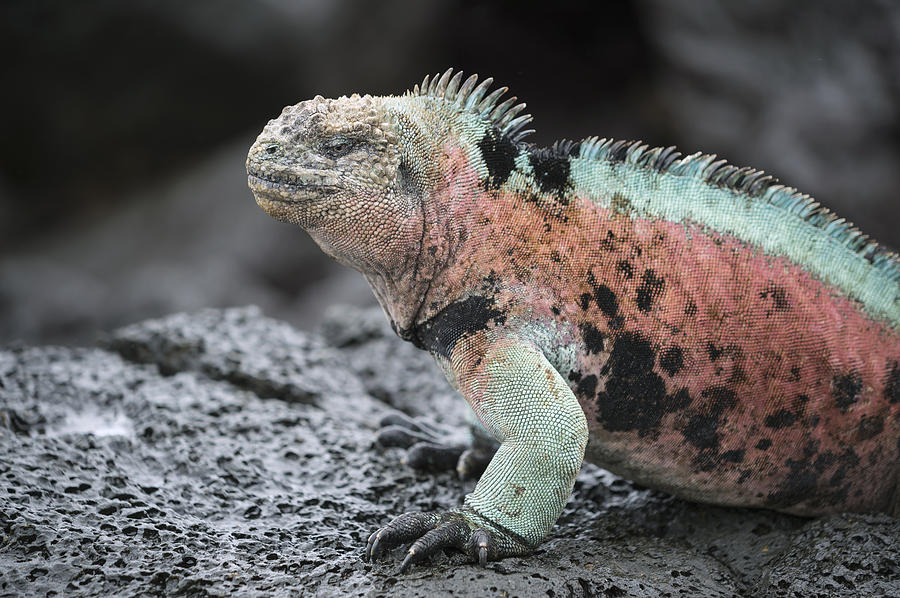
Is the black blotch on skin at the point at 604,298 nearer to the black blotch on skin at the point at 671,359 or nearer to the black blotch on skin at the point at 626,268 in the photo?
the black blotch on skin at the point at 626,268

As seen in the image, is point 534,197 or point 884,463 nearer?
point 534,197

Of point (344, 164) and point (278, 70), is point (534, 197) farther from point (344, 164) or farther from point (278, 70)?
point (278, 70)

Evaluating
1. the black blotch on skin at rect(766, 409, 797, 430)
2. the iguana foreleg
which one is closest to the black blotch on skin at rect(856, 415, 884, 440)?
the black blotch on skin at rect(766, 409, 797, 430)

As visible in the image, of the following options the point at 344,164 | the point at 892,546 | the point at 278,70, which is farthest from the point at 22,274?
the point at 892,546

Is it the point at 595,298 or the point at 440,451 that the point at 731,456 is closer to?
the point at 595,298

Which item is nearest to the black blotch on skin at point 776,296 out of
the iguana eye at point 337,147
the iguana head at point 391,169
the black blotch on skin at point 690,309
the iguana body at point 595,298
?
the iguana body at point 595,298

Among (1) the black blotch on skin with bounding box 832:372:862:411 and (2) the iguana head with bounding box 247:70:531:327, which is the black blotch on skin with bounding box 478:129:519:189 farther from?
(1) the black blotch on skin with bounding box 832:372:862:411
